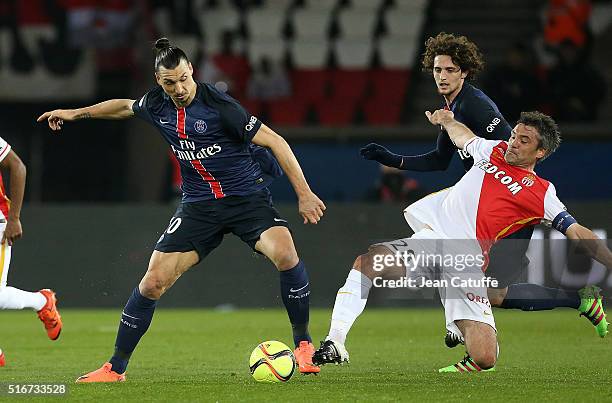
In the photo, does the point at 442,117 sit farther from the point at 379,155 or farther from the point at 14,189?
the point at 14,189

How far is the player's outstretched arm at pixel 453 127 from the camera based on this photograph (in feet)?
26.2

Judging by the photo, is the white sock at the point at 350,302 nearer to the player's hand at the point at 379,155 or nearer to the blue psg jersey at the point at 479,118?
the player's hand at the point at 379,155

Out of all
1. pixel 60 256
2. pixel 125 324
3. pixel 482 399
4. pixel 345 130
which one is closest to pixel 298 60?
pixel 345 130

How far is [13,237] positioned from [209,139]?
6.44ft

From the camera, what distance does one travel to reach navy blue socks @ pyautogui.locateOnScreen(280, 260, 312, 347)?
762 centimetres

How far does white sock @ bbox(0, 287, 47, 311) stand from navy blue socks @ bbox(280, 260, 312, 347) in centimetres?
232

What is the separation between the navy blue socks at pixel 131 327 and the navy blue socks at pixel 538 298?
2.53 metres

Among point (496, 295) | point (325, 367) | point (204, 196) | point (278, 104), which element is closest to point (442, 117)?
Answer: point (496, 295)

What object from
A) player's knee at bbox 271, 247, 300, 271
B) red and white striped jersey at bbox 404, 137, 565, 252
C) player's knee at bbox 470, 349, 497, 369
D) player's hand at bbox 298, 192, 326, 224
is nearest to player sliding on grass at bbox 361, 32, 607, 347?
red and white striped jersey at bbox 404, 137, 565, 252

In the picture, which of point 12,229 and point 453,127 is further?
point 12,229

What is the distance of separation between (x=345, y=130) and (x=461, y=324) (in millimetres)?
8224

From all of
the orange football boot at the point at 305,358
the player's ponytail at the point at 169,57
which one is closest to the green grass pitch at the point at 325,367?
the orange football boot at the point at 305,358

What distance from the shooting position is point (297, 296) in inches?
302

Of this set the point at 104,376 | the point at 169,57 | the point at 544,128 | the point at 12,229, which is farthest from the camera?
the point at 12,229
